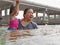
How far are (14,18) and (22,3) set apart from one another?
23241mm

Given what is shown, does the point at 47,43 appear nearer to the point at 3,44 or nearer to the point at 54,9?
the point at 3,44

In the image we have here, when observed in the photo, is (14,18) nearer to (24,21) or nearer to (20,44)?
(24,21)

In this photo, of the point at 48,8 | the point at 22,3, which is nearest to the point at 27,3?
the point at 22,3

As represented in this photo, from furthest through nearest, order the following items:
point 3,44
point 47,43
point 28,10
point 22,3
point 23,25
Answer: point 22,3
point 28,10
point 23,25
point 47,43
point 3,44

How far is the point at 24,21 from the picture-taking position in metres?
4.22

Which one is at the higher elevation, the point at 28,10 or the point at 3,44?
the point at 28,10

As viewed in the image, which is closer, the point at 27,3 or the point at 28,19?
the point at 28,19

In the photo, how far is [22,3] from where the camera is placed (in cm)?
2739

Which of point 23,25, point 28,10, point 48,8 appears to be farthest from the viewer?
point 48,8

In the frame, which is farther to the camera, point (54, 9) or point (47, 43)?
point (54, 9)

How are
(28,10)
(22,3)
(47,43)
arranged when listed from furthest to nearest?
1. (22,3)
2. (28,10)
3. (47,43)

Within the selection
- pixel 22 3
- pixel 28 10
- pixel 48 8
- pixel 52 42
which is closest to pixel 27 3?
pixel 22 3

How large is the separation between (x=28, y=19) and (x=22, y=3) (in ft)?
76.1

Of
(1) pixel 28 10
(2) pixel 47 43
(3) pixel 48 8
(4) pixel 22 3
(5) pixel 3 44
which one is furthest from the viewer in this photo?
(3) pixel 48 8
